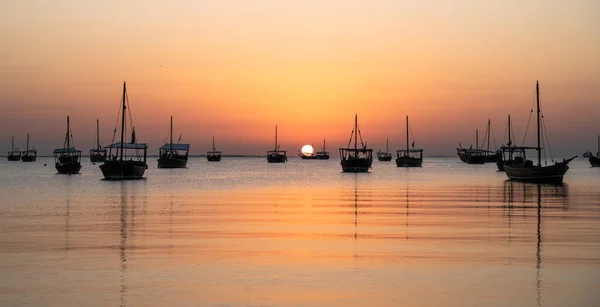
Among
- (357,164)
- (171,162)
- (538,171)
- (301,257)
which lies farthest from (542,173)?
(171,162)

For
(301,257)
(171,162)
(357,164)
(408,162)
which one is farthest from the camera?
(408,162)

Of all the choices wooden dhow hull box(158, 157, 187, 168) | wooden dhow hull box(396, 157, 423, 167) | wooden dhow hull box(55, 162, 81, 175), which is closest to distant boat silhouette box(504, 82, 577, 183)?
wooden dhow hull box(55, 162, 81, 175)

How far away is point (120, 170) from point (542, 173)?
47.6 metres

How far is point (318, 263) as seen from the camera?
22.7 m

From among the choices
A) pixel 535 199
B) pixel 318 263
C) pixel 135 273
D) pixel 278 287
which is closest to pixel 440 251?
pixel 318 263

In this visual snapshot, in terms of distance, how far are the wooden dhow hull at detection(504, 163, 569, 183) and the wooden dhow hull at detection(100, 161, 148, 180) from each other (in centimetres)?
4481

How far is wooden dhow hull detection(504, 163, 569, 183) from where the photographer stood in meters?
81.4

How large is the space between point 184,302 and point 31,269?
637cm

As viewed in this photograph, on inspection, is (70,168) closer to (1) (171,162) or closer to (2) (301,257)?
(1) (171,162)

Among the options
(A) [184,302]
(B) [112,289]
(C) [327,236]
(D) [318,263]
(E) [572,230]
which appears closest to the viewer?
(A) [184,302]

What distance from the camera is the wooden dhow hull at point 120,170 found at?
9231cm

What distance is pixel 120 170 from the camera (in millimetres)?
92750

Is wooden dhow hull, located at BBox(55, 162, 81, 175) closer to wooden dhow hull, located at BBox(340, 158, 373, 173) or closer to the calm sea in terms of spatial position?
wooden dhow hull, located at BBox(340, 158, 373, 173)

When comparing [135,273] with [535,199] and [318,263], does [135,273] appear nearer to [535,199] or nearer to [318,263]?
[318,263]
